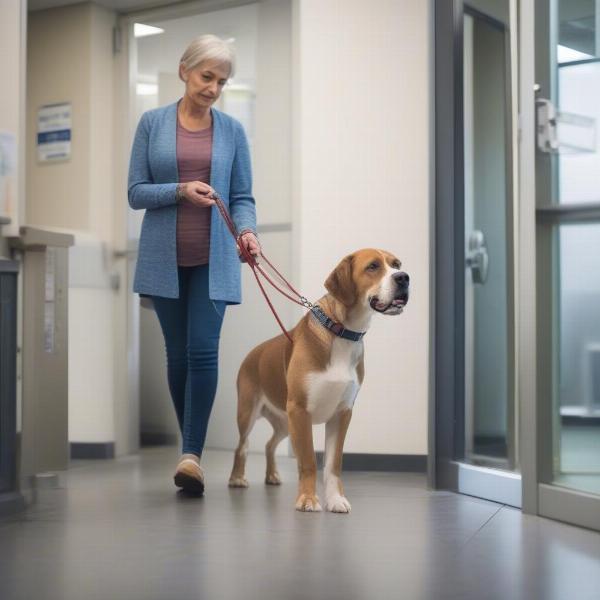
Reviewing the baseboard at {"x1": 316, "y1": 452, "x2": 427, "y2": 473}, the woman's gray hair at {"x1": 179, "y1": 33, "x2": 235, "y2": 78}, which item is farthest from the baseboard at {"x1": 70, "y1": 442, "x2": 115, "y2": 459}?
the woman's gray hair at {"x1": 179, "y1": 33, "x2": 235, "y2": 78}

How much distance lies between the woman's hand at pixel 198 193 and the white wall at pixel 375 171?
45.7 inches

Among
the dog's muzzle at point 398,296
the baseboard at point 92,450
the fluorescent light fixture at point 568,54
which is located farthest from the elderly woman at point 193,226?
the baseboard at point 92,450

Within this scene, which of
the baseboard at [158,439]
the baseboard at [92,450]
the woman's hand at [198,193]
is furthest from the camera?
the baseboard at [158,439]

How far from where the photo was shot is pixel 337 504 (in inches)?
125

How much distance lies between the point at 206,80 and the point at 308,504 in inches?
59.0

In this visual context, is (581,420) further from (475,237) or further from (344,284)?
(475,237)

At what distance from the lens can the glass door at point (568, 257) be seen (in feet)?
9.81

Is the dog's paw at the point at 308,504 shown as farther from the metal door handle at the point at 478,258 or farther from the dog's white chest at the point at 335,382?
the metal door handle at the point at 478,258

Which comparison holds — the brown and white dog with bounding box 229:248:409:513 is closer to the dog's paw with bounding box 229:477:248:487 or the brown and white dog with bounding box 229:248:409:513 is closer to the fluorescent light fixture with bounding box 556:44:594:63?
the dog's paw with bounding box 229:477:248:487

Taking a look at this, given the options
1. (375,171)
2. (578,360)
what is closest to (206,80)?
(375,171)

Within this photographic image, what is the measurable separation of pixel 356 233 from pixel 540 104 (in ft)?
4.79

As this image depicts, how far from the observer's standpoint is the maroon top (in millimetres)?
3566

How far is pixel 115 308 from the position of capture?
5293 mm

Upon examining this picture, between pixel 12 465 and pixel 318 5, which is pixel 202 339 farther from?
pixel 318 5
